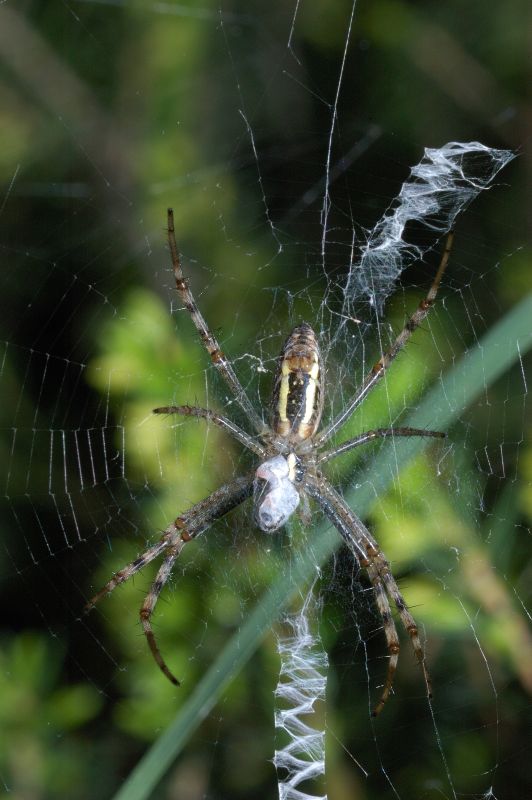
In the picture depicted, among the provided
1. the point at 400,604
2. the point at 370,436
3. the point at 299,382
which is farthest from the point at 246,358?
the point at 400,604

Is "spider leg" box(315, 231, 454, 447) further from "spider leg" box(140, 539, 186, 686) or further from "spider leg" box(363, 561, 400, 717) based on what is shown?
"spider leg" box(140, 539, 186, 686)

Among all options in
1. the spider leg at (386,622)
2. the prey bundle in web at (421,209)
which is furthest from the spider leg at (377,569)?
the prey bundle in web at (421,209)

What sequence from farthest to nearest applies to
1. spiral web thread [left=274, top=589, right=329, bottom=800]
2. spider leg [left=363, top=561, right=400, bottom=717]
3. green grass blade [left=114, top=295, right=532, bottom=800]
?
spiral web thread [left=274, top=589, right=329, bottom=800], spider leg [left=363, top=561, right=400, bottom=717], green grass blade [left=114, top=295, right=532, bottom=800]

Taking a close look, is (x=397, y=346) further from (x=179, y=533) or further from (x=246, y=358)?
(x=179, y=533)

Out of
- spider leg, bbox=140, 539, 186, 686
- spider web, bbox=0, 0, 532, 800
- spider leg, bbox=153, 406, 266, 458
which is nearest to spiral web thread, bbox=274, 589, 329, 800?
spider web, bbox=0, 0, 532, 800

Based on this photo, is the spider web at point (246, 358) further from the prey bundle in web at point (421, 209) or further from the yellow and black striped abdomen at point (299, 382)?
the yellow and black striped abdomen at point (299, 382)

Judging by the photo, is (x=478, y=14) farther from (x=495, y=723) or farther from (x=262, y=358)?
(x=495, y=723)
